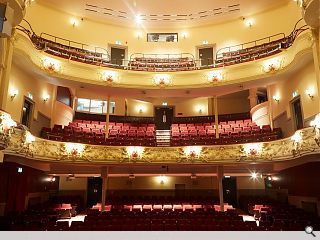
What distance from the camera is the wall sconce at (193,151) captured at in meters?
11.4

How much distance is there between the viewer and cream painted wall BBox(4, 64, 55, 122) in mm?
9641

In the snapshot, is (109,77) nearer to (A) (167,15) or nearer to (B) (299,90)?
(A) (167,15)

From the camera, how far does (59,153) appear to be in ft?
34.2

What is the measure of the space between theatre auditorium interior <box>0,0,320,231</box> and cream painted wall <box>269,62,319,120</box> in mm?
71

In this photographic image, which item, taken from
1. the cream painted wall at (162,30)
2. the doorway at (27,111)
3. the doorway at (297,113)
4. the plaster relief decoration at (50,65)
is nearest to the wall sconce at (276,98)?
the doorway at (297,113)

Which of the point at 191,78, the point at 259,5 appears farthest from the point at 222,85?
the point at 259,5

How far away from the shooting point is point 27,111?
36.3 ft

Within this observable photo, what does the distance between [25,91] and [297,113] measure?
36.5ft

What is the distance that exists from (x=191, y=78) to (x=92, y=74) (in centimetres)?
480

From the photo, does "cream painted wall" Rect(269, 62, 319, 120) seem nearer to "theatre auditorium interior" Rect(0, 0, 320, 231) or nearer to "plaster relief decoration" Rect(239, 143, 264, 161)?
"theatre auditorium interior" Rect(0, 0, 320, 231)

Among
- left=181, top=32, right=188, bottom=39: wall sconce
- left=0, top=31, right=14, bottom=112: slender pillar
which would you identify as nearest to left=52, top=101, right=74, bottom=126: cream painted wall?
left=0, top=31, right=14, bottom=112: slender pillar

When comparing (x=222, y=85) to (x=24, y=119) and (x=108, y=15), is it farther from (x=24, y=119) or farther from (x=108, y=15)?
(x=24, y=119)

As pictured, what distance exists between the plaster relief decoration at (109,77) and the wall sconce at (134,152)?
11.3 ft

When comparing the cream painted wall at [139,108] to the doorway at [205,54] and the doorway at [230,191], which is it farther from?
the doorway at [230,191]
